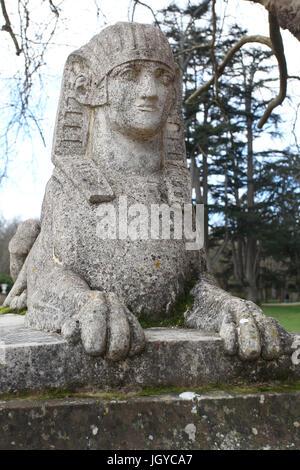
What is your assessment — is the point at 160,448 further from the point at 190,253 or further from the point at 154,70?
the point at 154,70

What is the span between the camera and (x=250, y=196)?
819 inches

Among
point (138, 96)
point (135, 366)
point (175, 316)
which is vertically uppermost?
point (138, 96)

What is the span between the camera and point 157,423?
6.39ft

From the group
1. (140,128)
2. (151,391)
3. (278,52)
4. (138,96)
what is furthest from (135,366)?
(278,52)

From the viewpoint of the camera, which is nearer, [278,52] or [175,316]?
[175,316]

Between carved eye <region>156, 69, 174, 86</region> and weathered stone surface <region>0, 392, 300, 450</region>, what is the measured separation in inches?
75.1

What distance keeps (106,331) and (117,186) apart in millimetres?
1169

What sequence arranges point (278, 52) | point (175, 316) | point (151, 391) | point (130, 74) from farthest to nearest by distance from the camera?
point (278, 52), point (130, 74), point (175, 316), point (151, 391)

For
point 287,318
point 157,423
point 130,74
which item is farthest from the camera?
point 287,318

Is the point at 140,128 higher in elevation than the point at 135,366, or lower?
higher

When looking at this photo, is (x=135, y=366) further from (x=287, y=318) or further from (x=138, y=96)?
(x=287, y=318)

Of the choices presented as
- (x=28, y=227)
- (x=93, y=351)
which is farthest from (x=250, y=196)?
(x=93, y=351)

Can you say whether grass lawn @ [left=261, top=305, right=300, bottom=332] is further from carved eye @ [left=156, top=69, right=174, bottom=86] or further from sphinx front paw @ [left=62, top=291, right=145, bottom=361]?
sphinx front paw @ [left=62, top=291, right=145, bottom=361]
